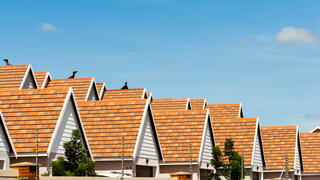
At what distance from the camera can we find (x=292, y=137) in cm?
6425

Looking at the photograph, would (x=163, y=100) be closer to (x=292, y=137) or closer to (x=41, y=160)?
(x=292, y=137)

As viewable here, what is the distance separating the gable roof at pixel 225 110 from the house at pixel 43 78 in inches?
753

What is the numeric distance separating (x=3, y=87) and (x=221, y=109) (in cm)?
2795

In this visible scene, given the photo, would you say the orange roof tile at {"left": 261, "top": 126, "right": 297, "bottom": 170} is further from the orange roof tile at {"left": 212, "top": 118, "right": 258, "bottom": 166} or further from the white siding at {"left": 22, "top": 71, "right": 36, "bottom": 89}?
the white siding at {"left": 22, "top": 71, "right": 36, "bottom": 89}

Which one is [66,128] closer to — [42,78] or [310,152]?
[42,78]

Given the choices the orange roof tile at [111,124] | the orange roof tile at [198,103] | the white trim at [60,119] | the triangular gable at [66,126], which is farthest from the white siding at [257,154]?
the white trim at [60,119]

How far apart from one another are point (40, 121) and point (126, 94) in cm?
2812

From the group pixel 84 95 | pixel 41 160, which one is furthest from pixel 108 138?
→ pixel 84 95

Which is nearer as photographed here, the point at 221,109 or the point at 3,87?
the point at 3,87

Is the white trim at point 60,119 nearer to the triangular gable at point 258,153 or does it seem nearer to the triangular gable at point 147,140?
the triangular gable at point 147,140

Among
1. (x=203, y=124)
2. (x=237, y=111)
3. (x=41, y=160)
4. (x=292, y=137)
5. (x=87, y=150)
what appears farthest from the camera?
(x=237, y=111)

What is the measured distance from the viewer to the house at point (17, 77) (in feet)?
159

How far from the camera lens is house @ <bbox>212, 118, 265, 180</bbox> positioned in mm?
53594

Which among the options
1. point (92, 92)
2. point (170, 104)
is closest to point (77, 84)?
point (92, 92)
